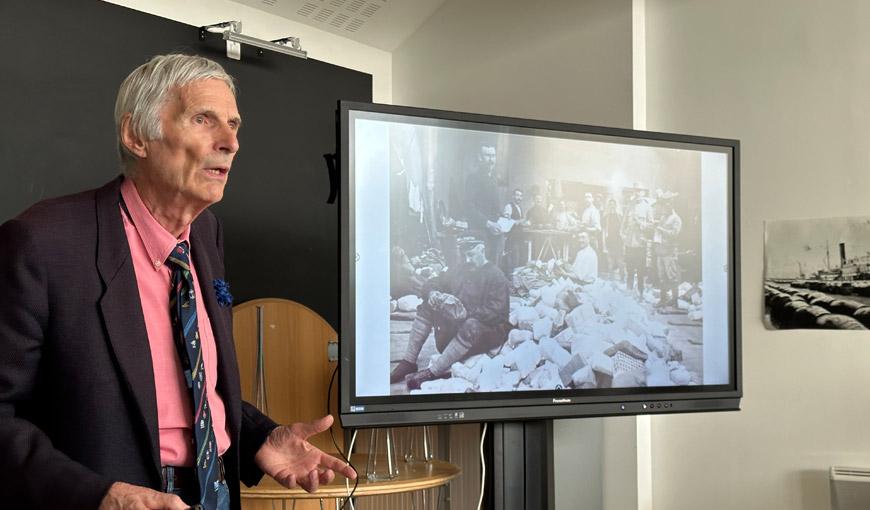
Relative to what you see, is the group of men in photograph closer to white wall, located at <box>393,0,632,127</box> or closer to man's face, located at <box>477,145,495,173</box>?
man's face, located at <box>477,145,495,173</box>

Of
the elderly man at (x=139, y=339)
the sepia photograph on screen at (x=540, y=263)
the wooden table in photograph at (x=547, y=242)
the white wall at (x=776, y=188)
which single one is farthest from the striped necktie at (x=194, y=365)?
the white wall at (x=776, y=188)

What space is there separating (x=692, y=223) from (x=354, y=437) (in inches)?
51.7

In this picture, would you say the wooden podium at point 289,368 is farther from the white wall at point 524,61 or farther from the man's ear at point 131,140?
the man's ear at point 131,140

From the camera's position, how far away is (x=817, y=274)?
3490 mm

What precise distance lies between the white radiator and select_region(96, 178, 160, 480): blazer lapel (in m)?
2.51

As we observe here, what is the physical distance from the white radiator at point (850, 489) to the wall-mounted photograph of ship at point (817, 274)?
0.50 meters

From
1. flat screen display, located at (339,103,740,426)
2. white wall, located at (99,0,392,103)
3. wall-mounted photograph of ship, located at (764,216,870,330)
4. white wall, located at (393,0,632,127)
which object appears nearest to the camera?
flat screen display, located at (339,103,740,426)

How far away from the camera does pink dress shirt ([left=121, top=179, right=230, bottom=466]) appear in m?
1.79

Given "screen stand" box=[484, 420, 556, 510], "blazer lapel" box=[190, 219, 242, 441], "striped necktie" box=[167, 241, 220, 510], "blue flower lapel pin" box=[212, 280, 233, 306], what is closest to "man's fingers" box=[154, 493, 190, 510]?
"striped necktie" box=[167, 241, 220, 510]

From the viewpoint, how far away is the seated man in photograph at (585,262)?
9.71 ft

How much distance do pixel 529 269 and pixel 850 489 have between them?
1.42 m

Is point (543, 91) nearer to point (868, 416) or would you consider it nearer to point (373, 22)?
point (373, 22)

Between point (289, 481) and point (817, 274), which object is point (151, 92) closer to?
point (289, 481)

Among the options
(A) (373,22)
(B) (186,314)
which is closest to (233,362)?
(B) (186,314)
